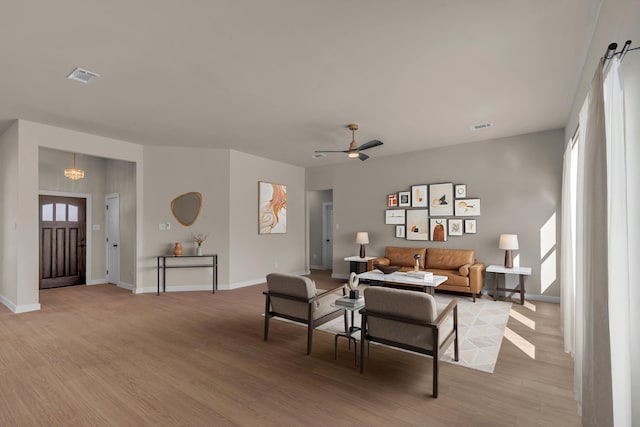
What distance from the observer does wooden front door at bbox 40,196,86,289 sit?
22.4 ft

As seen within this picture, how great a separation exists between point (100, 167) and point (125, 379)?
6.38m

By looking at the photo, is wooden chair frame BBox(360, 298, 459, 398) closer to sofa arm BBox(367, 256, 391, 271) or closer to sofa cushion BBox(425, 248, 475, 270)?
sofa cushion BBox(425, 248, 475, 270)

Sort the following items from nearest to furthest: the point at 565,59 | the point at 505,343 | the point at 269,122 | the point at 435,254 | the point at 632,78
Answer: the point at 632,78
the point at 565,59
the point at 505,343
the point at 269,122
the point at 435,254

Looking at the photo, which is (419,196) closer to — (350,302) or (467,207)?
(467,207)

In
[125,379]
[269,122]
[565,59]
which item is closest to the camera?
[125,379]

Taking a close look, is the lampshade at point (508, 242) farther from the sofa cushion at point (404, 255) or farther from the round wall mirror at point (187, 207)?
the round wall mirror at point (187, 207)

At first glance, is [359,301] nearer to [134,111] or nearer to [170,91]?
[170,91]

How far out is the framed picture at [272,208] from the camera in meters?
7.51

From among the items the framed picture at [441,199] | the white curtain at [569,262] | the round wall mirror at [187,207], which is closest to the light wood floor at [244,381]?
the white curtain at [569,262]

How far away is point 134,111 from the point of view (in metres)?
4.54

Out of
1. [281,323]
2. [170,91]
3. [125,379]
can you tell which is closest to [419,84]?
[170,91]

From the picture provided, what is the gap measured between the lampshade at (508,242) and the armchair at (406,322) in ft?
10.9

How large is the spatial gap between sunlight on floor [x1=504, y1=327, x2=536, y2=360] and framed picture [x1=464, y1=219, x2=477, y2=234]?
254 centimetres

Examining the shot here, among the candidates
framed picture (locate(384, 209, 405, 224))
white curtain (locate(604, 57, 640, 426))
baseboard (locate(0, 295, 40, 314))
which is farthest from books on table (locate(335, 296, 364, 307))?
baseboard (locate(0, 295, 40, 314))
